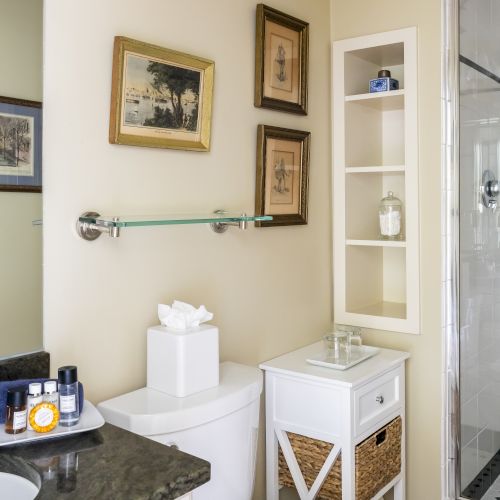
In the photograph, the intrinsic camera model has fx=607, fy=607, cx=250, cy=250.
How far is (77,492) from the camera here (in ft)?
3.31

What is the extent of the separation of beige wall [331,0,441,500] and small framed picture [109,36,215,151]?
843 millimetres

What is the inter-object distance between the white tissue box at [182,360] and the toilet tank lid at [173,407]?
2 centimetres

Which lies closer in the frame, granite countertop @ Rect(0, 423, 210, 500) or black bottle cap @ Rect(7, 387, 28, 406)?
granite countertop @ Rect(0, 423, 210, 500)

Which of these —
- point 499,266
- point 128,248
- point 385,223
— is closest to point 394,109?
point 385,223

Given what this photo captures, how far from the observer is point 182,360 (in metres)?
1.58

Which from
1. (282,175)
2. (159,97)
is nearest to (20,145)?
(159,97)

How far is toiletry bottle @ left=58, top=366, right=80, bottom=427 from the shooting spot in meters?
1.29

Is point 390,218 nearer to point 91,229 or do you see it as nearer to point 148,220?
point 148,220

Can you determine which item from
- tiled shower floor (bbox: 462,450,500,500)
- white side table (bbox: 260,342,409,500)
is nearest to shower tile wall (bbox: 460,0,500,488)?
tiled shower floor (bbox: 462,450,500,500)

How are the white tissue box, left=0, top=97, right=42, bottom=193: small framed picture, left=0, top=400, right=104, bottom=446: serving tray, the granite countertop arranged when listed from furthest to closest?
the white tissue box → left=0, top=97, right=42, bottom=193: small framed picture → left=0, top=400, right=104, bottom=446: serving tray → the granite countertop

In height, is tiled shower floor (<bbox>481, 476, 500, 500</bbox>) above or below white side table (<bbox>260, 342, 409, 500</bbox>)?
below

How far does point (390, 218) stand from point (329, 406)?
824 mm

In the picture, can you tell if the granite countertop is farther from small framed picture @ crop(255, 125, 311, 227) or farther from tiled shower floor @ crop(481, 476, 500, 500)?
tiled shower floor @ crop(481, 476, 500, 500)

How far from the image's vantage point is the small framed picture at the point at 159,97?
5.23 feet
